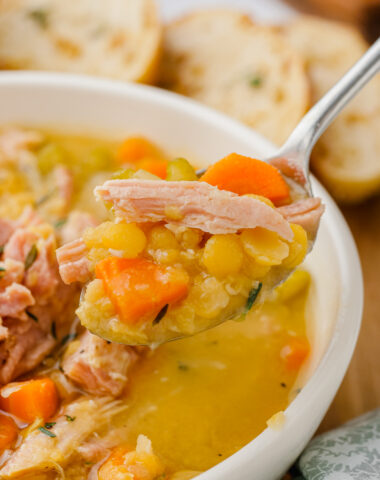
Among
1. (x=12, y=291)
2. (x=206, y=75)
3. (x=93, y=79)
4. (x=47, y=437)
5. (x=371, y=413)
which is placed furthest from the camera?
(x=206, y=75)

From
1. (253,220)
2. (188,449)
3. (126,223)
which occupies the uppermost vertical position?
(253,220)

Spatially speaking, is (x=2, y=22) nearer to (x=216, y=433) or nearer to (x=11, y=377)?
(x=11, y=377)

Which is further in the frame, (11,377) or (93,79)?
(93,79)

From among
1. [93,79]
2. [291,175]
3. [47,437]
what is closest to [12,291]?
[47,437]

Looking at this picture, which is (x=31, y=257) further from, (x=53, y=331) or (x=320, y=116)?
(x=320, y=116)

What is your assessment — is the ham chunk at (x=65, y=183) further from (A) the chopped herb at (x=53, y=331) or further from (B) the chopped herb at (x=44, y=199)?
(A) the chopped herb at (x=53, y=331)

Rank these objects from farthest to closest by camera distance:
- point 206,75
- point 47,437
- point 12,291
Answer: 1. point 206,75
2. point 12,291
3. point 47,437

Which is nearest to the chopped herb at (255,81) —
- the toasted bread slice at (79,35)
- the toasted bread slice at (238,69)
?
the toasted bread slice at (238,69)
